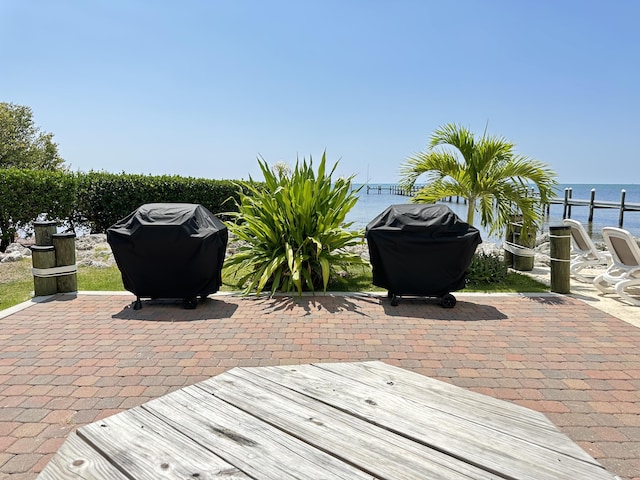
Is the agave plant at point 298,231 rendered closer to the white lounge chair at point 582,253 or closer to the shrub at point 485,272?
the shrub at point 485,272

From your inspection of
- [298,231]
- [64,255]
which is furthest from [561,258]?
[64,255]

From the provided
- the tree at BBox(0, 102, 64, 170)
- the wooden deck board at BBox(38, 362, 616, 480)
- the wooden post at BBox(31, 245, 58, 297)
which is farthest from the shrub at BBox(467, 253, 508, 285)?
the tree at BBox(0, 102, 64, 170)

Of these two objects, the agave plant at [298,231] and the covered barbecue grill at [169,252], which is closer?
the covered barbecue grill at [169,252]

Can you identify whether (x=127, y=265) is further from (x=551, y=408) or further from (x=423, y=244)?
(x=551, y=408)

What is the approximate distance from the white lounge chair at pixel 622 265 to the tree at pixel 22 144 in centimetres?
2551

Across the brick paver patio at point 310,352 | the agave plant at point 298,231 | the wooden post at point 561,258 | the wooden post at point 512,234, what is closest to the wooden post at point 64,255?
the brick paver patio at point 310,352

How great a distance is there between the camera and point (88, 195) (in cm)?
1168

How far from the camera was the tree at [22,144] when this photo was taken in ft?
74.4

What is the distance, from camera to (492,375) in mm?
3721

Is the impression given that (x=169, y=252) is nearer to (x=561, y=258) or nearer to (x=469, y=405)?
(x=469, y=405)

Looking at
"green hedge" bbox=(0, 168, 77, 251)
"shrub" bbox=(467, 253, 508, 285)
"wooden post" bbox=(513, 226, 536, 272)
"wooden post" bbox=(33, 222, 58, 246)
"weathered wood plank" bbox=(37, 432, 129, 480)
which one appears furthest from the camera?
"green hedge" bbox=(0, 168, 77, 251)

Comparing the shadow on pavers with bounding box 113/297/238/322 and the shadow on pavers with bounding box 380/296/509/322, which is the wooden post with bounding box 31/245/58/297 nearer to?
the shadow on pavers with bounding box 113/297/238/322

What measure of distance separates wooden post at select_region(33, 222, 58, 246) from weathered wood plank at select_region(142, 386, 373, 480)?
5799 mm

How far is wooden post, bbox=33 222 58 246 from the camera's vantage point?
631 centimetres
